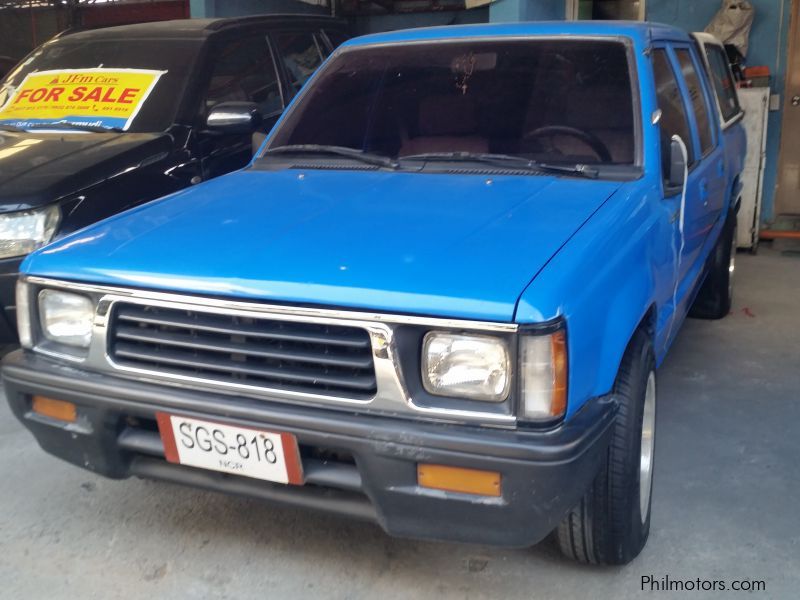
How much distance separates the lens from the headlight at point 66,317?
2521 mm

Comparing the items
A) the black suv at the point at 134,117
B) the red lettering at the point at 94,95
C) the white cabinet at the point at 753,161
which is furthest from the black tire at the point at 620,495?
the white cabinet at the point at 753,161

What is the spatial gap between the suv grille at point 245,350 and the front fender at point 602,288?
0.45m

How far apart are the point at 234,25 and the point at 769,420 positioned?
12.1ft

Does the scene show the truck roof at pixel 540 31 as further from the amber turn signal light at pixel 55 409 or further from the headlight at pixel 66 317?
the amber turn signal light at pixel 55 409

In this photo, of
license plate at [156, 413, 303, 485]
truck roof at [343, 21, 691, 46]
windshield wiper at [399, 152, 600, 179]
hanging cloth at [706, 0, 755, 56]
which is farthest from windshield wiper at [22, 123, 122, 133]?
hanging cloth at [706, 0, 755, 56]

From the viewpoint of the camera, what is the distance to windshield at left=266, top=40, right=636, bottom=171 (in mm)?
3139

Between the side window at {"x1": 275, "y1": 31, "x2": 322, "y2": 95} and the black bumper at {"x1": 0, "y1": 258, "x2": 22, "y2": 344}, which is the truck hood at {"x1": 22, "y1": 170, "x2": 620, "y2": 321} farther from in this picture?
the side window at {"x1": 275, "y1": 31, "x2": 322, "y2": 95}

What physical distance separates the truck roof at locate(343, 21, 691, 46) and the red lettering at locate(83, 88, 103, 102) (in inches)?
70.7

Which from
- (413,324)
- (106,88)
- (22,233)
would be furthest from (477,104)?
(106,88)

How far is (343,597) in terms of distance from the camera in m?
2.56

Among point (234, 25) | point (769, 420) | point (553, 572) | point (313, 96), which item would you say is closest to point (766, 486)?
point (769, 420)

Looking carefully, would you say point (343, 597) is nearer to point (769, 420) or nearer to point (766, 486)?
point (766, 486)

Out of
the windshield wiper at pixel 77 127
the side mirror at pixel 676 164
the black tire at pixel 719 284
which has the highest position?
the side mirror at pixel 676 164

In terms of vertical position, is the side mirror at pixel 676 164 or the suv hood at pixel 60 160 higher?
the side mirror at pixel 676 164
